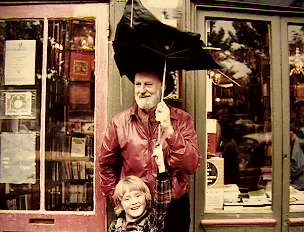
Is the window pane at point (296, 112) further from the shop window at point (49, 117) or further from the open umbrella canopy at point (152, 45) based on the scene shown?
the shop window at point (49, 117)

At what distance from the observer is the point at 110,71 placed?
408 cm

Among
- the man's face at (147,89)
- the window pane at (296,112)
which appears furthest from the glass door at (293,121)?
the man's face at (147,89)

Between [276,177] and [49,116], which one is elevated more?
[49,116]

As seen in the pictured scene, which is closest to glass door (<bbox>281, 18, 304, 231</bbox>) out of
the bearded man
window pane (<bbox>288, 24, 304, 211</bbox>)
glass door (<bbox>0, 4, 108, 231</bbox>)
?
window pane (<bbox>288, 24, 304, 211</bbox>)

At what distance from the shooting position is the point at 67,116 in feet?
13.9

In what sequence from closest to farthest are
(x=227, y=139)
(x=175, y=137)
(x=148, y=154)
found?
1. (x=175, y=137)
2. (x=148, y=154)
3. (x=227, y=139)

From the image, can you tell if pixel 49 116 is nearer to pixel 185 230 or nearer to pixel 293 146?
pixel 185 230

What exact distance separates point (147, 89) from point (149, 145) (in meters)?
0.46

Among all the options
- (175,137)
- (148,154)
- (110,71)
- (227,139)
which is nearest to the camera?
(175,137)

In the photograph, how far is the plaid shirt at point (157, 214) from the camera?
3201 mm

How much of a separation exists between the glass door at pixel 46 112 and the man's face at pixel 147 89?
81 cm

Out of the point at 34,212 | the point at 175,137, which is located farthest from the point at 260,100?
the point at 34,212

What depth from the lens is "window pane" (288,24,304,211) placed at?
14.6 ft

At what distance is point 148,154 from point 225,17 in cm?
170
